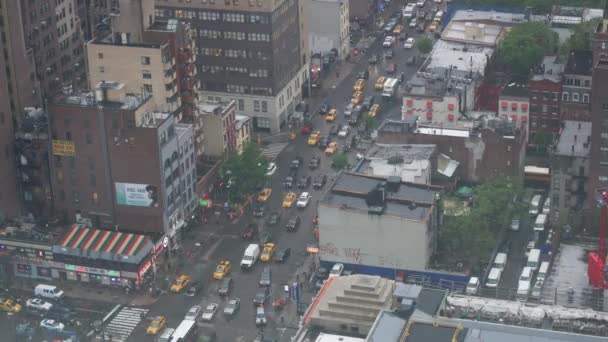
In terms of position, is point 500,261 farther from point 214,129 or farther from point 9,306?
point 9,306

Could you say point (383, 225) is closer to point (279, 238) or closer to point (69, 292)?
point (279, 238)

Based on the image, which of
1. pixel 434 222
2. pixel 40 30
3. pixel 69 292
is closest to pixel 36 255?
pixel 69 292

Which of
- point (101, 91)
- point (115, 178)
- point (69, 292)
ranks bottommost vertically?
point (69, 292)

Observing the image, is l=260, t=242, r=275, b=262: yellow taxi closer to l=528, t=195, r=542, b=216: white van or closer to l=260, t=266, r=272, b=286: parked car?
l=260, t=266, r=272, b=286: parked car

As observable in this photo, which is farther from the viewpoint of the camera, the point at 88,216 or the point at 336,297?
the point at 88,216

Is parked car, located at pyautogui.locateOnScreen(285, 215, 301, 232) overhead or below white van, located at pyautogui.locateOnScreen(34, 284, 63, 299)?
overhead

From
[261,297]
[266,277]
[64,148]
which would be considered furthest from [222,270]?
[64,148]

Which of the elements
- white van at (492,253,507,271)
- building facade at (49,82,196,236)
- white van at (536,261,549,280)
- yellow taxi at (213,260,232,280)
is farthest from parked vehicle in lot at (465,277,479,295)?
building facade at (49,82,196,236)
